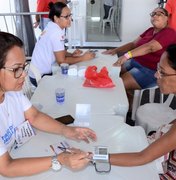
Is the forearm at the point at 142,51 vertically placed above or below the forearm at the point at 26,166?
above

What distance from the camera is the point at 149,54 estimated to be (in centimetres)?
272

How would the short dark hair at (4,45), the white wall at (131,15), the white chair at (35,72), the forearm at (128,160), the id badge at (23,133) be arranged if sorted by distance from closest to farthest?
the short dark hair at (4,45) < the forearm at (128,160) < the id badge at (23,133) < the white chair at (35,72) < the white wall at (131,15)

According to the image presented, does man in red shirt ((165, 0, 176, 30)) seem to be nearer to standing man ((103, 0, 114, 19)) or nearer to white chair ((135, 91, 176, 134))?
white chair ((135, 91, 176, 134))

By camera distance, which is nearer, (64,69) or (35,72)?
(64,69)

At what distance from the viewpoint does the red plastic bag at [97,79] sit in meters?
2.02

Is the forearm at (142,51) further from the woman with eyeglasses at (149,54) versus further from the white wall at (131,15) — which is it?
the white wall at (131,15)

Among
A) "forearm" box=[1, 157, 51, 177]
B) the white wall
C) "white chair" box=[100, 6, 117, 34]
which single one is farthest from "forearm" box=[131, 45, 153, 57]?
"white chair" box=[100, 6, 117, 34]

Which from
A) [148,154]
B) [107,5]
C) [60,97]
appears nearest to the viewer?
[148,154]

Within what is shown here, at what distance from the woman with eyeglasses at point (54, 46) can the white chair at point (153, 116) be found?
0.84 meters

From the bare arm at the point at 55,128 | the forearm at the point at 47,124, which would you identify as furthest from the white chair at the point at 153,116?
the forearm at the point at 47,124

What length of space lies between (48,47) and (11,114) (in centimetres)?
134

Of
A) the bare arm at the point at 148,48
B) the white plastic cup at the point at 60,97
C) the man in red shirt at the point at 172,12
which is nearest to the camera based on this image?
the white plastic cup at the point at 60,97

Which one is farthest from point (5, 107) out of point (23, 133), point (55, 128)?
point (55, 128)

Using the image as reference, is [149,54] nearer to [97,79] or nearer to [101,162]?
[97,79]
